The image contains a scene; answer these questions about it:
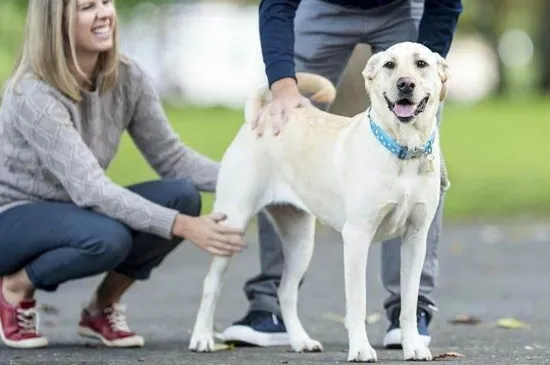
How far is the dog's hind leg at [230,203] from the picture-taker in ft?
21.8

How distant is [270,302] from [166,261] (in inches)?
162

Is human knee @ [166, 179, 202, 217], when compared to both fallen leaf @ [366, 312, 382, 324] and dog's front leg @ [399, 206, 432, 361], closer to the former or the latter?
dog's front leg @ [399, 206, 432, 361]

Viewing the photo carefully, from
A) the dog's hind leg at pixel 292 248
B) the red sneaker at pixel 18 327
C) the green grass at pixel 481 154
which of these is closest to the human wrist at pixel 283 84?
the dog's hind leg at pixel 292 248

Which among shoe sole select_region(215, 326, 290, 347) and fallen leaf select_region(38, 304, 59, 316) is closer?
shoe sole select_region(215, 326, 290, 347)

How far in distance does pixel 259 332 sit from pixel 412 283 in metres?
1.09

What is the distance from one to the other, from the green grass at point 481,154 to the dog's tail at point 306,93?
6.78 meters

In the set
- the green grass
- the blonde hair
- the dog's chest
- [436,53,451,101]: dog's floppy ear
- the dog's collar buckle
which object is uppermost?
the green grass

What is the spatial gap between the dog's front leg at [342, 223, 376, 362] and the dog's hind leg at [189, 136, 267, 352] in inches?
25.9

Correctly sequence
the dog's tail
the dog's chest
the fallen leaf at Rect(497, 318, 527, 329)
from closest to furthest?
the dog's chest → the dog's tail → the fallen leaf at Rect(497, 318, 527, 329)

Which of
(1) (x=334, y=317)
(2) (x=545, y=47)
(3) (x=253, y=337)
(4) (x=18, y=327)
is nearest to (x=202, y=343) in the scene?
(3) (x=253, y=337)

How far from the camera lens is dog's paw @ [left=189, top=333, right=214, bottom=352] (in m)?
6.75

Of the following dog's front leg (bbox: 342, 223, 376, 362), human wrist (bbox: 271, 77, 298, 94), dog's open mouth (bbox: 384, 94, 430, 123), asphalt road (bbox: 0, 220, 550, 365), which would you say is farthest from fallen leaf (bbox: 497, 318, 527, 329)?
dog's open mouth (bbox: 384, 94, 430, 123)

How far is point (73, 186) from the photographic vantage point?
22.1 feet

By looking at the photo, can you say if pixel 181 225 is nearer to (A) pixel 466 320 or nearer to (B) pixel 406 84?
(B) pixel 406 84
